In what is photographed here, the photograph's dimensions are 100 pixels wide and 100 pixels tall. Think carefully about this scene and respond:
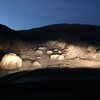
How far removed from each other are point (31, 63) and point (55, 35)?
4751 mm

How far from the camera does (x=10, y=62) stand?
1271 cm

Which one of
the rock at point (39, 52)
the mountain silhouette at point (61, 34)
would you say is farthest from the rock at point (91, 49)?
the rock at point (39, 52)

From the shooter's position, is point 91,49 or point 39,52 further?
point 91,49

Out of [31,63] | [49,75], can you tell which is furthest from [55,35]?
[49,75]

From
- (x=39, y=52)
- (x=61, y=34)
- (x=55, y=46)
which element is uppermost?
(x=61, y=34)

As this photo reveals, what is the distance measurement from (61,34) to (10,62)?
572cm

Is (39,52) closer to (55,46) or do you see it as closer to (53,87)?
(55,46)

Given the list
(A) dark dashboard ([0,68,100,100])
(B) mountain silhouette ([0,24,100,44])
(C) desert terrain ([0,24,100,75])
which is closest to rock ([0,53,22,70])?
(C) desert terrain ([0,24,100,75])

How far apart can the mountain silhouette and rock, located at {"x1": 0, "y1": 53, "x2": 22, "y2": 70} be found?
3732mm

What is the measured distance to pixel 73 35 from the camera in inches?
708

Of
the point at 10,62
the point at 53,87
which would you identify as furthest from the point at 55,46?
the point at 53,87

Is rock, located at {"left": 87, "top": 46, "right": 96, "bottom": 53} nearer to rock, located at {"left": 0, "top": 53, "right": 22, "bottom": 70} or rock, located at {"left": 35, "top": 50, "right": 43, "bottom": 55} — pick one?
rock, located at {"left": 35, "top": 50, "right": 43, "bottom": 55}

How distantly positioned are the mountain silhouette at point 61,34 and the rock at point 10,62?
12.2 ft

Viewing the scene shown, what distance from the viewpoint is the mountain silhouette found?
17.5 meters
